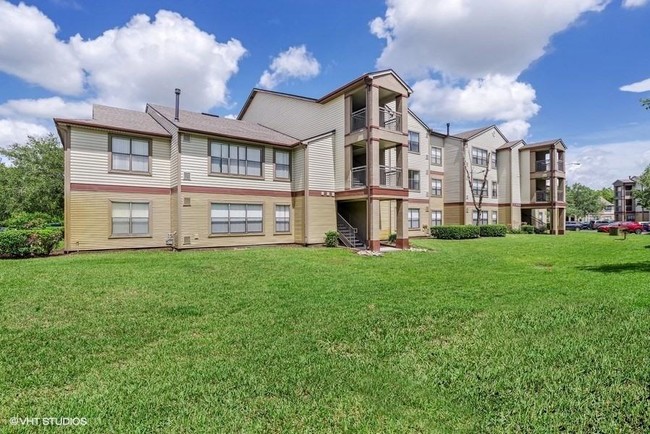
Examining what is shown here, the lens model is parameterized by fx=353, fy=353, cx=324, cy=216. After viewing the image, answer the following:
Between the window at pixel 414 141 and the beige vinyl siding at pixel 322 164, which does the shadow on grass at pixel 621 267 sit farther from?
the window at pixel 414 141

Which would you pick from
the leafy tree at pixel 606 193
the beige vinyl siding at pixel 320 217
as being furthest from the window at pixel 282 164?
the leafy tree at pixel 606 193

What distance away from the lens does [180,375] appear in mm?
4477

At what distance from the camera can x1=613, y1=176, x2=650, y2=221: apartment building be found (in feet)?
271

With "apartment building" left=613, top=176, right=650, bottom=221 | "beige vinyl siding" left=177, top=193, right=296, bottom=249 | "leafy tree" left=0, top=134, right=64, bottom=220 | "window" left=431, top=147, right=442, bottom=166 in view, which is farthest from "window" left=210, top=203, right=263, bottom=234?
"apartment building" left=613, top=176, right=650, bottom=221

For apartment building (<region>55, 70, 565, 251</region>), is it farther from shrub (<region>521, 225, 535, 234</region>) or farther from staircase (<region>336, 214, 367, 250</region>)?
shrub (<region>521, 225, 535, 234</region>)

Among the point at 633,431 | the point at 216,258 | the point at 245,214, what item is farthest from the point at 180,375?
the point at 245,214

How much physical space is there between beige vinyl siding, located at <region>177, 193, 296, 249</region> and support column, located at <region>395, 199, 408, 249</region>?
614 centimetres

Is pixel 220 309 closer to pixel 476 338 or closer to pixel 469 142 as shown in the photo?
pixel 476 338

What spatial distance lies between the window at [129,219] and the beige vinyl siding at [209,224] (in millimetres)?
1949

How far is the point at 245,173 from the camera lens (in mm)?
19297

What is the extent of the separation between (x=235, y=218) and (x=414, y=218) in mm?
15660

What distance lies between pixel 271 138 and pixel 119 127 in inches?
310

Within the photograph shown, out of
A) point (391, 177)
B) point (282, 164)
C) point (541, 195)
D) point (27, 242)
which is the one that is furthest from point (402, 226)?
point (541, 195)

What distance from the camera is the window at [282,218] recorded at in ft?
66.6
